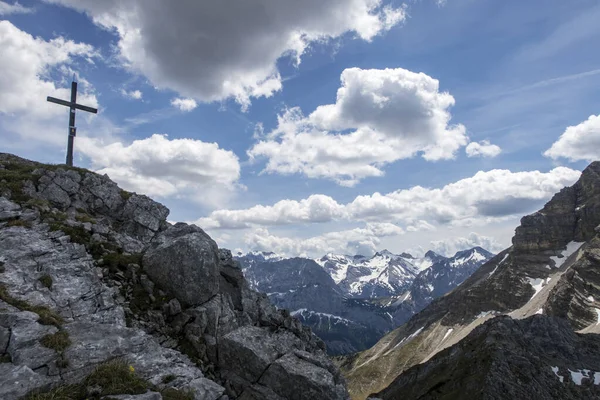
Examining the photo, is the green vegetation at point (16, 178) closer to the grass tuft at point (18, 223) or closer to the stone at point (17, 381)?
the grass tuft at point (18, 223)

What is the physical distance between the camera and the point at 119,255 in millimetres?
24406

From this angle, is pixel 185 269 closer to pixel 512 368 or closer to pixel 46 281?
pixel 46 281

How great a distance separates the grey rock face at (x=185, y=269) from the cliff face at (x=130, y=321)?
69 millimetres

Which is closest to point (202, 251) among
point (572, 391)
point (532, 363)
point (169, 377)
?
point (169, 377)

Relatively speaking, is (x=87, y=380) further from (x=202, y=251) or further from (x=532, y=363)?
(x=532, y=363)

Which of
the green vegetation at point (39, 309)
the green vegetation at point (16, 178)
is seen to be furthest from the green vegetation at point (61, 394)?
the green vegetation at point (16, 178)

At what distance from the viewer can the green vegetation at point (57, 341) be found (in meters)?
14.3

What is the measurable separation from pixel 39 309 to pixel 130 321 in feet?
14.6

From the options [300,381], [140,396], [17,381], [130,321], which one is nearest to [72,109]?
[130,321]

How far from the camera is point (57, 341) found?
47.9 ft

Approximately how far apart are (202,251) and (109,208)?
62.1ft

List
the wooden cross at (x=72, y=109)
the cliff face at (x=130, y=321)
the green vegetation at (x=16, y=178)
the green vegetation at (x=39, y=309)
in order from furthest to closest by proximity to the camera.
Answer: the wooden cross at (x=72, y=109) → the green vegetation at (x=16, y=178) → the green vegetation at (x=39, y=309) → the cliff face at (x=130, y=321)

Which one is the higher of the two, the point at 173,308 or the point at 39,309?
the point at 39,309

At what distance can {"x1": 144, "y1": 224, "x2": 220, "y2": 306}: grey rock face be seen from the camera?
2347cm
